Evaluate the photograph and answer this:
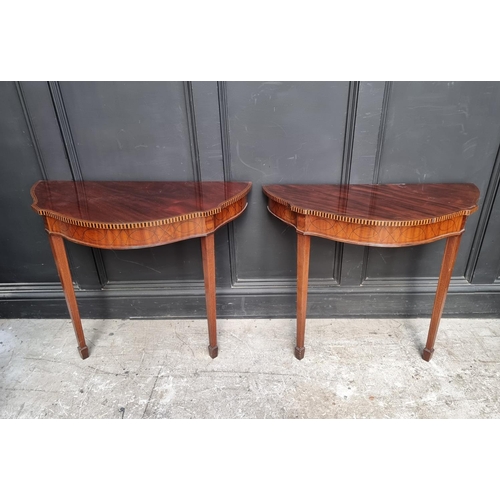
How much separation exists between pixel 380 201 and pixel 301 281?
0.56 m

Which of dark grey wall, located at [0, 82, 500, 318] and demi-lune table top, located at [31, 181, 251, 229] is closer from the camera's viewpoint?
demi-lune table top, located at [31, 181, 251, 229]

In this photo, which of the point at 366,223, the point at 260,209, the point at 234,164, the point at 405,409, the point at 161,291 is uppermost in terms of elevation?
the point at 234,164

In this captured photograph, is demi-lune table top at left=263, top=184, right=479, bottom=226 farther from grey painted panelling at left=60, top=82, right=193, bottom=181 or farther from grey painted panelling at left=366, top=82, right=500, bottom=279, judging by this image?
grey painted panelling at left=60, top=82, right=193, bottom=181

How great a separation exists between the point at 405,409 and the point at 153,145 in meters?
1.90

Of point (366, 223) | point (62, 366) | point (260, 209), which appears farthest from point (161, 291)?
point (366, 223)

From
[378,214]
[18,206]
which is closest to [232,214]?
[378,214]

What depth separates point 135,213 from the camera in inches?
62.7

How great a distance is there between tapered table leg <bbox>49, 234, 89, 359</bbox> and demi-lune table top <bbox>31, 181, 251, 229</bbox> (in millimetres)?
204

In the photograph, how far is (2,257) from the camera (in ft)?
7.55

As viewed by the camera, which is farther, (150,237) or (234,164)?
(234,164)

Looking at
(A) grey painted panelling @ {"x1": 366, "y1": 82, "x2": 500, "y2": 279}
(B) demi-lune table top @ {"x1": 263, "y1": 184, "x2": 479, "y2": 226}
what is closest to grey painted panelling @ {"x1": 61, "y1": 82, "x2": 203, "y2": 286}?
(B) demi-lune table top @ {"x1": 263, "y1": 184, "x2": 479, "y2": 226}

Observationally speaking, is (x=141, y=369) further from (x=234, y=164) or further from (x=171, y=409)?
(x=234, y=164)

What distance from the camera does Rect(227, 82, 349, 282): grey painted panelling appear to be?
73.3 inches
